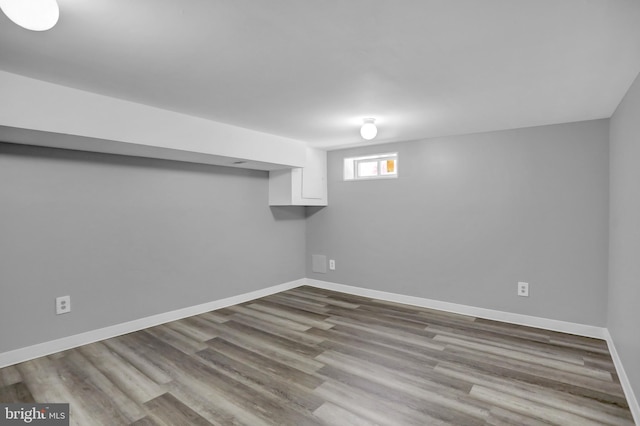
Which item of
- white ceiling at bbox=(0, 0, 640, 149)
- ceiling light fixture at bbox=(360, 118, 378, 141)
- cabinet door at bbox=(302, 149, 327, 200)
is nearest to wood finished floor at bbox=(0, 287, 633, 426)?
cabinet door at bbox=(302, 149, 327, 200)

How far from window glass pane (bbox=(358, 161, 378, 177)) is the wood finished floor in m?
2.08

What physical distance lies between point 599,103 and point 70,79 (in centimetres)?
394

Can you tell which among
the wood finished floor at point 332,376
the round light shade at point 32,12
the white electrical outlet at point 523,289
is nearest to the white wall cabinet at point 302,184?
the wood finished floor at point 332,376

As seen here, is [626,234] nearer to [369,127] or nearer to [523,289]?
[523,289]

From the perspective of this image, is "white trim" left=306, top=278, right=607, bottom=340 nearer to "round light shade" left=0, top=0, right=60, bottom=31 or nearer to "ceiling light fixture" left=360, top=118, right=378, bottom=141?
"ceiling light fixture" left=360, top=118, right=378, bottom=141

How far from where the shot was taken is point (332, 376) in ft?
7.99

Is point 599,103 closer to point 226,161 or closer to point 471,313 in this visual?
point 471,313

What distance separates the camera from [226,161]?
3.73 metres

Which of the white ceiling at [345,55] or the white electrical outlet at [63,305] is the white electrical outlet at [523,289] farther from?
the white electrical outlet at [63,305]

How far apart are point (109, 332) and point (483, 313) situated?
3874mm

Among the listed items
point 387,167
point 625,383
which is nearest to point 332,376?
point 625,383

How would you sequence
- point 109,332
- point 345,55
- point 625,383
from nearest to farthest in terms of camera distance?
point 345,55, point 625,383, point 109,332

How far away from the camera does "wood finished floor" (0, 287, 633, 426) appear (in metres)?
1.99

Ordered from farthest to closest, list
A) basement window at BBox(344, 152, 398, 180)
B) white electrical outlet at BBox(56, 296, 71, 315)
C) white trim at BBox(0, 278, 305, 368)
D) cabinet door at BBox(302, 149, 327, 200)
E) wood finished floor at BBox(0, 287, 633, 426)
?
cabinet door at BBox(302, 149, 327, 200)
basement window at BBox(344, 152, 398, 180)
white electrical outlet at BBox(56, 296, 71, 315)
white trim at BBox(0, 278, 305, 368)
wood finished floor at BBox(0, 287, 633, 426)
